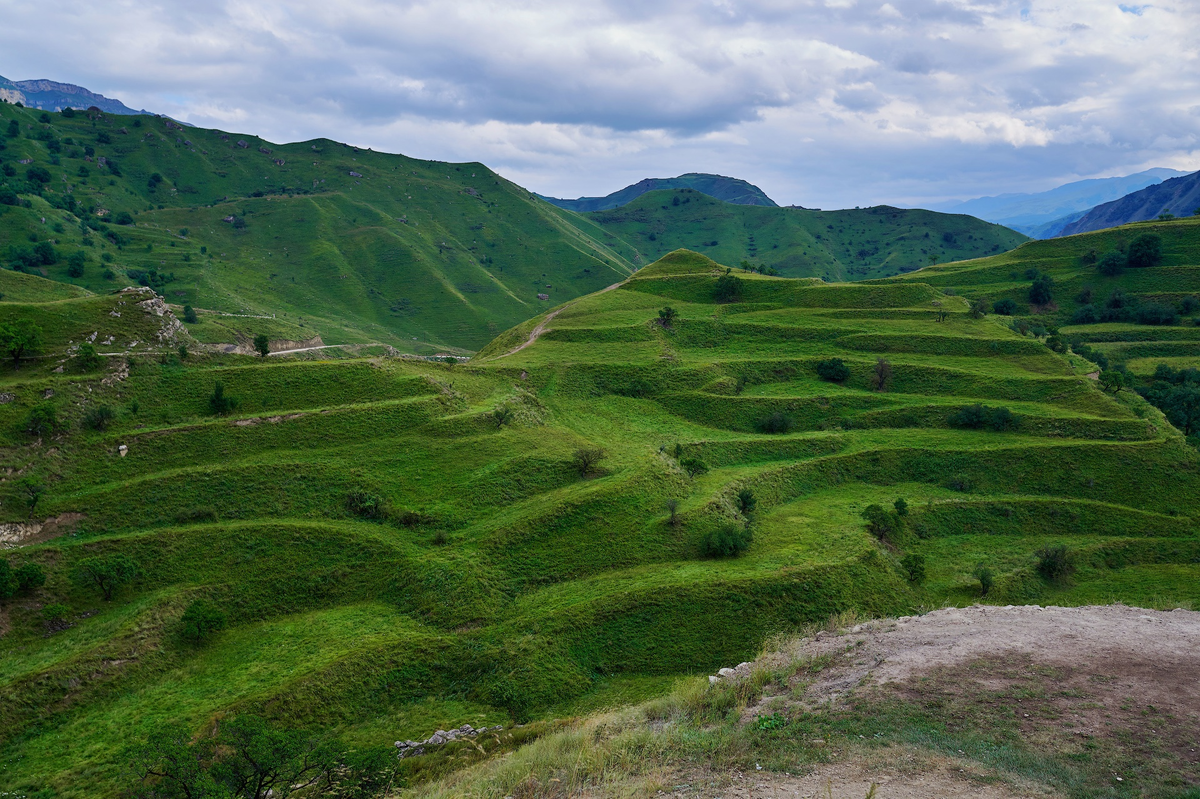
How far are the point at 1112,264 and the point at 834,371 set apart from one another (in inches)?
3214

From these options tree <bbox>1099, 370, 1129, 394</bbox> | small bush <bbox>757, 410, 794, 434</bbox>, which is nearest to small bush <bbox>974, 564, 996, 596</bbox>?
small bush <bbox>757, 410, 794, 434</bbox>

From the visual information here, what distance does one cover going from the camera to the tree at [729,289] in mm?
103188

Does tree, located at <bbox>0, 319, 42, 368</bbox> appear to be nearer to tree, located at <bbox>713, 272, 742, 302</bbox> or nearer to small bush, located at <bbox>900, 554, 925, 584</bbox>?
small bush, located at <bbox>900, 554, 925, 584</bbox>

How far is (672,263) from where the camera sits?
394ft

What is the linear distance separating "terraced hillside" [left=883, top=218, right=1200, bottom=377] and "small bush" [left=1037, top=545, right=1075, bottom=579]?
59.9m

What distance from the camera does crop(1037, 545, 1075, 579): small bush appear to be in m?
46.9

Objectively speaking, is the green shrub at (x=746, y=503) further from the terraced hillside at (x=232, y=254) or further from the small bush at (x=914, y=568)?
the terraced hillside at (x=232, y=254)

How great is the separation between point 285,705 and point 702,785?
21.8 metres

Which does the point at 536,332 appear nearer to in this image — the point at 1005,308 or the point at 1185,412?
the point at 1185,412

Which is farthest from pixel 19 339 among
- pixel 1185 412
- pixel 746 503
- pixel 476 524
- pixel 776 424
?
pixel 1185 412

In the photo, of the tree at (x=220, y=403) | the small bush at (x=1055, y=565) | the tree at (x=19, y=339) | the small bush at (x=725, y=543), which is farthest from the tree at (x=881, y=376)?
the tree at (x=19, y=339)

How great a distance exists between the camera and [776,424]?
221 ft

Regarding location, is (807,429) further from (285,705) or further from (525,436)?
(285,705)

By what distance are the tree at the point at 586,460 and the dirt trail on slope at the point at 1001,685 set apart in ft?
79.8
